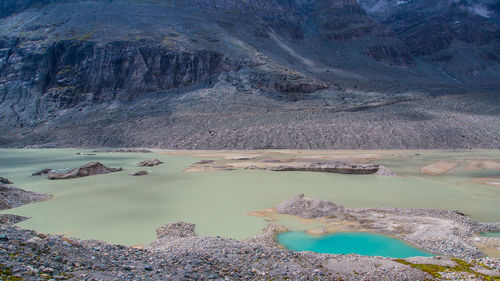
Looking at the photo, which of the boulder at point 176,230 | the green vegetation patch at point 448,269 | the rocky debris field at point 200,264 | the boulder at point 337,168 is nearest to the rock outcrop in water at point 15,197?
the boulder at point 176,230

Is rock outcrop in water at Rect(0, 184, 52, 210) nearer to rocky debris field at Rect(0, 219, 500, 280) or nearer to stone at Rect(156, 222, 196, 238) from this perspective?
A: stone at Rect(156, 222, 196, 238)

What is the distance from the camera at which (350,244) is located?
1113cm

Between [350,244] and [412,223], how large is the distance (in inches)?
132

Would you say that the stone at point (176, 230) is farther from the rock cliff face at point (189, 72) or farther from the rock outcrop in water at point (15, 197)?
the rock cliff face at point (189, 72)

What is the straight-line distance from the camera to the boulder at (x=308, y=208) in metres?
14.5

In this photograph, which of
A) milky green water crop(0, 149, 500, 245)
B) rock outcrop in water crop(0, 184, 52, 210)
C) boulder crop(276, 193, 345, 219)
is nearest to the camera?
milky green water crop(0, 149, 500, 245)

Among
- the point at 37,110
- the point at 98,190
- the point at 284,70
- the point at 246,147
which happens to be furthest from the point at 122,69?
the point at 98,190

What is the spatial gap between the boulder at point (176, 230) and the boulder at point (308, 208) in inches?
178

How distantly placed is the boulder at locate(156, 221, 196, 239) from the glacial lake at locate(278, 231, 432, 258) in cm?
331

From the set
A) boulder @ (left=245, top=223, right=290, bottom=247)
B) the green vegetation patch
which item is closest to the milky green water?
boulder @ (left=245, top=223, right=290, bottom=247)

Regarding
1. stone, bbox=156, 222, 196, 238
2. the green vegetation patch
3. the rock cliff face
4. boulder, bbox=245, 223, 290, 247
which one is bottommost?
stone, bbox=156, 222, 196, 238

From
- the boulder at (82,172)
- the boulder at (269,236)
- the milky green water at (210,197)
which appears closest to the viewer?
the boulder at (269,236)

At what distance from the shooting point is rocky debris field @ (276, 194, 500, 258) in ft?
34.5

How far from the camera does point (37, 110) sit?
240 feet
